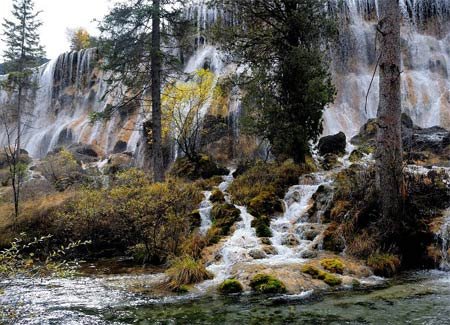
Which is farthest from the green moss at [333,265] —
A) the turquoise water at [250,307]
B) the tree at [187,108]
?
the tree at [187,108]

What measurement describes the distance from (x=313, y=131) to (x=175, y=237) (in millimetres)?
7252

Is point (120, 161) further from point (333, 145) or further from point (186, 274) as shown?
point (186, 274)

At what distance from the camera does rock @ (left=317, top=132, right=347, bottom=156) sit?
67.6 ft

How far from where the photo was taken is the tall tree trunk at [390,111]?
30.5 feet

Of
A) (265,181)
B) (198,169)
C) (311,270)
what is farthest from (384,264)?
(198,169)

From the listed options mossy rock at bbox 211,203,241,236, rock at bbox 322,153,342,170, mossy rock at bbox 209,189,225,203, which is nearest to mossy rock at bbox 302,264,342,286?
mossy rock at bbox 211,203,241,236

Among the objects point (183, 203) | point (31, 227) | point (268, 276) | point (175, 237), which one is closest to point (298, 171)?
point (183, 203)

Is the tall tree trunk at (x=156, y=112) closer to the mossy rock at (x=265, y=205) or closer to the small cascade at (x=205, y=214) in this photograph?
the small cascade at (x=205, y=214)

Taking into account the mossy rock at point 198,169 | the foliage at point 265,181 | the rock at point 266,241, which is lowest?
the rock at point 266,241

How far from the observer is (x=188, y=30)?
19000mm

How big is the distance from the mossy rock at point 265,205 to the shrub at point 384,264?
4.16m

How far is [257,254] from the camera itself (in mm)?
9781

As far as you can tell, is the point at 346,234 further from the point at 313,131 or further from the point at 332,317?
the point at 313,131

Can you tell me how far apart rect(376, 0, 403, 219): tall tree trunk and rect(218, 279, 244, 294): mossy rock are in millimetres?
3750
